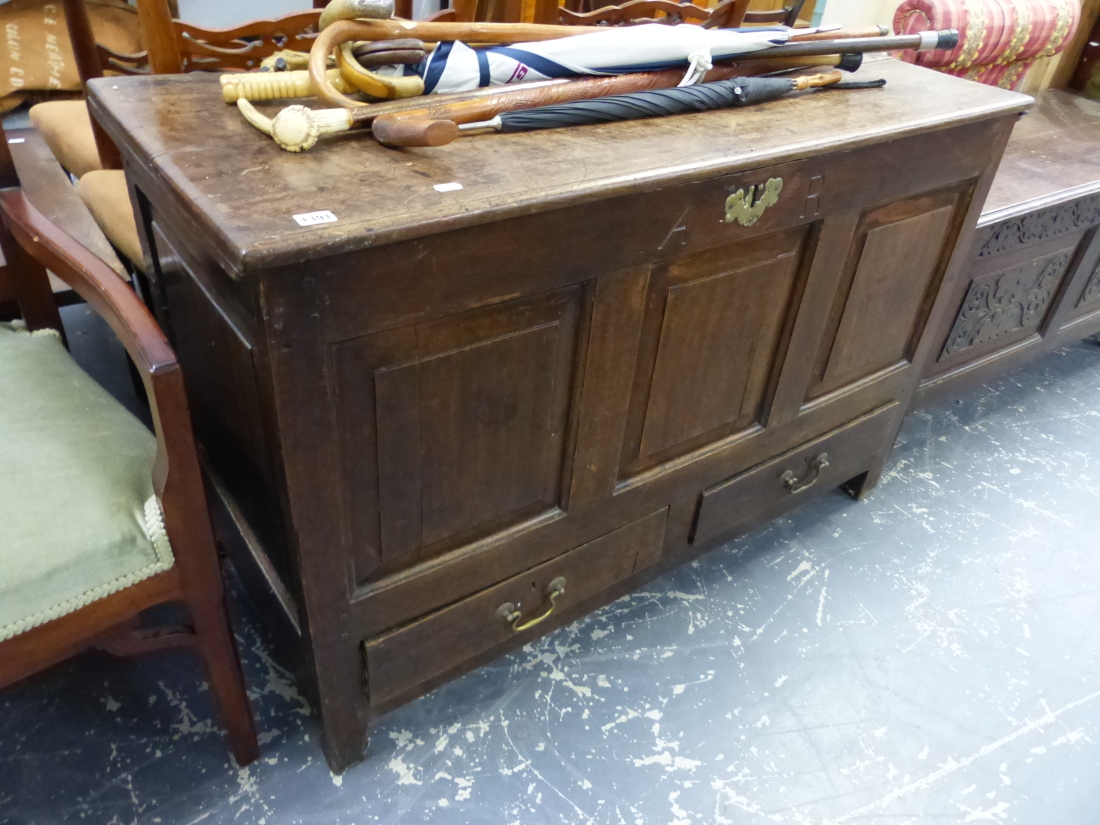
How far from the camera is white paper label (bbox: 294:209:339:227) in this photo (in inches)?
27.4

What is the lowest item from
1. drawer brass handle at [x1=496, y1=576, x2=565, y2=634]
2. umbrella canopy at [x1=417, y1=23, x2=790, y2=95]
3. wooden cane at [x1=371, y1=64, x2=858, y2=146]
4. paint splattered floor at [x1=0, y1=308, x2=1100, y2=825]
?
paint splattered floor at [x1=0, y1=308, x2=1100, y2=825]

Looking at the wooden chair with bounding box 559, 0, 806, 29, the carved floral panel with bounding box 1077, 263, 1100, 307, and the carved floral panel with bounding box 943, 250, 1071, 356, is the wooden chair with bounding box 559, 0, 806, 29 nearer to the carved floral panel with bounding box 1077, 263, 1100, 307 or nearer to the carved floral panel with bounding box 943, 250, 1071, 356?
the carved floral panel with bounding box 943, 250, 1071, 356

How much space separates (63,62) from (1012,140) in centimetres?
307

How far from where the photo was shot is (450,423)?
91cm

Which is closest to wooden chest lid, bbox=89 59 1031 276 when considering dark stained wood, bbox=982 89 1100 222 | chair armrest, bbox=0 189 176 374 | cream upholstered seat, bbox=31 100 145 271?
chair armrest, bbox=0 189 176 374

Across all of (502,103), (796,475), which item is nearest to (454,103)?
(502,103)

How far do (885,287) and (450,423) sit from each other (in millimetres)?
804

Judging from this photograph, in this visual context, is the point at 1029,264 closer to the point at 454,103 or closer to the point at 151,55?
the point at 454,103

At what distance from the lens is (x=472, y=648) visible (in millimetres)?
1150

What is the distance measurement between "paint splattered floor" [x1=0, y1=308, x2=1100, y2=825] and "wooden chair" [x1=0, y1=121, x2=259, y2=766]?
259 mm

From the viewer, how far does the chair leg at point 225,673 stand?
954 millimetres

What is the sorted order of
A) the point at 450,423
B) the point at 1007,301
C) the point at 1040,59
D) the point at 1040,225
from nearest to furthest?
the point at 450,423 → the point at 1040,225 → the point at 1007,301 → the point at 1040,59

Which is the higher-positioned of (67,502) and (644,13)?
(644,13)

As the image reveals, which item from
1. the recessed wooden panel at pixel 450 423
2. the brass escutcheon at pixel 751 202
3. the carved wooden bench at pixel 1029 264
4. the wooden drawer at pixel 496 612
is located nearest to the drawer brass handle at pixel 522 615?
the wooden drawer at pixel 496 612
